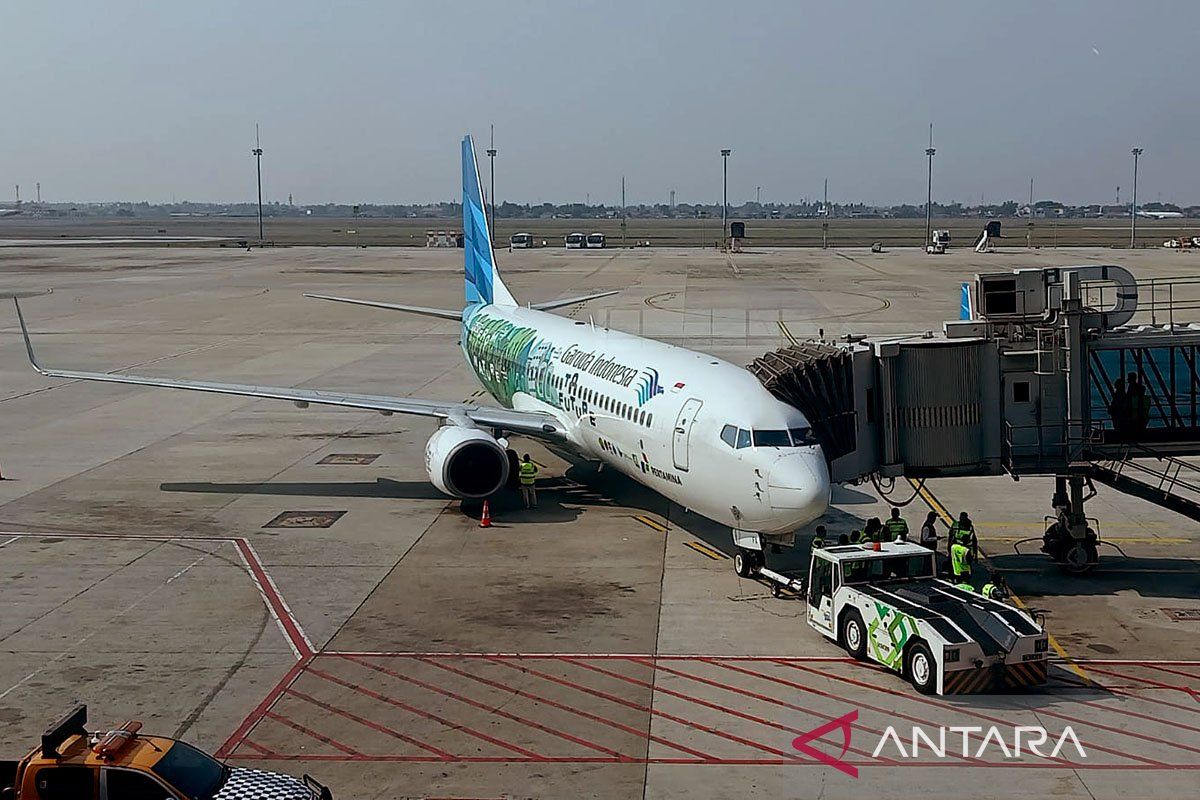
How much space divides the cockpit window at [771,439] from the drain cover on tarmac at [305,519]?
11.7m

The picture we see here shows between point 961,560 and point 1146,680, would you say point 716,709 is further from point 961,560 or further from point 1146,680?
point 961,560

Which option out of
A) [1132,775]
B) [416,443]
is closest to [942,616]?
[1132,775]

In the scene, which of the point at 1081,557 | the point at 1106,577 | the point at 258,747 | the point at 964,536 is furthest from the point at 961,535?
the point at 258,747

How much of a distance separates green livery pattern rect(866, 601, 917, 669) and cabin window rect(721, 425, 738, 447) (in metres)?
4.94

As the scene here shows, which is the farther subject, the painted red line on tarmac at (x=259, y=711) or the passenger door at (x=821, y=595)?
the passenger door at (x=821, y=595)

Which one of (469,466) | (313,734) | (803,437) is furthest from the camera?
(469,466)

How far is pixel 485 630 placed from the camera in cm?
2297

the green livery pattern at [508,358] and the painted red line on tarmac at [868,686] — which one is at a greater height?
the green livery pattern at [508,358]

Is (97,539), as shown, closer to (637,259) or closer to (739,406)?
(739,406)

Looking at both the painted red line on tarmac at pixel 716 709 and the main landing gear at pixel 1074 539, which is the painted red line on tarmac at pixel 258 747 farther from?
the main landing gear at pixel 1074 539

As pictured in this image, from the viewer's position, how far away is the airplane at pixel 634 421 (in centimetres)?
2417

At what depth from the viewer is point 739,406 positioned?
82.7 ft

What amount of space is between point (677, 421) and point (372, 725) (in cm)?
1043

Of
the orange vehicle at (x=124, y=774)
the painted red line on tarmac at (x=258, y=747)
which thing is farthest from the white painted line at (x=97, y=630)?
the orange vehicle at (x=124, y=774)
